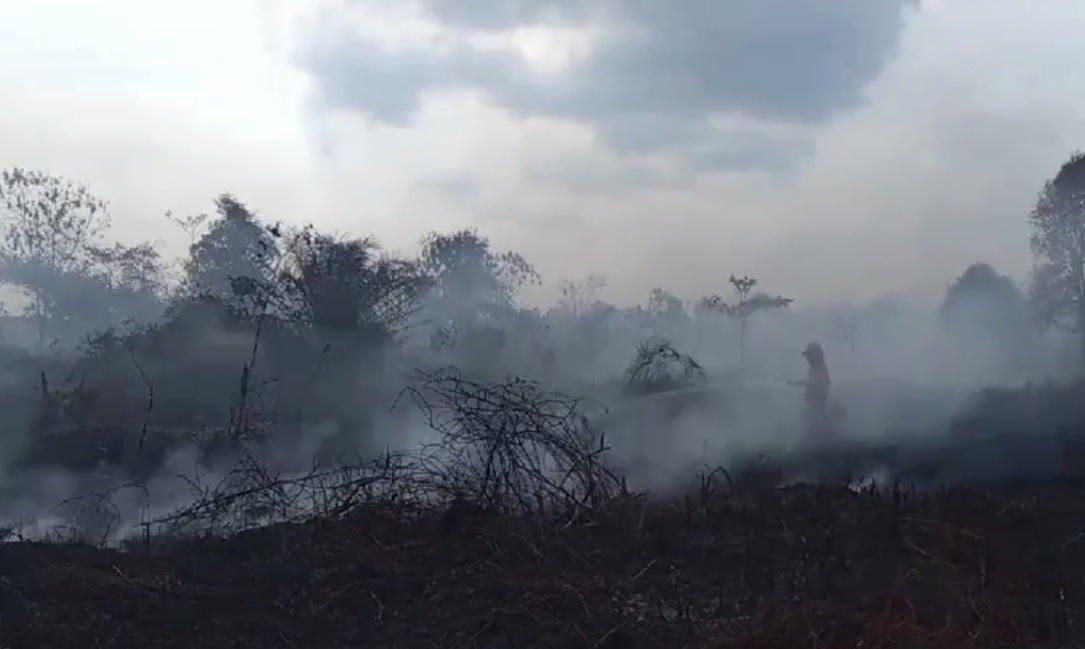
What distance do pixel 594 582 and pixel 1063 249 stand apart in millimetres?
26728

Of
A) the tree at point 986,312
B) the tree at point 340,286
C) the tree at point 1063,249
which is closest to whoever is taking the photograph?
the tree at point 340,286

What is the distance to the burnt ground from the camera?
6.04 m

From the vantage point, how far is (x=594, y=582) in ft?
22.1

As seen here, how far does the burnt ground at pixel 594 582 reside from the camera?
6035mm

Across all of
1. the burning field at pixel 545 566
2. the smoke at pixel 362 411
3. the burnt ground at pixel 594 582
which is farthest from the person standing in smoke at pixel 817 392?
the burnt ground at pixel 594 582

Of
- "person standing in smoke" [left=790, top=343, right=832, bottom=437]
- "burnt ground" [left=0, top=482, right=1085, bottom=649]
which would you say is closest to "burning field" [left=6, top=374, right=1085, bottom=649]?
"burnt ground" [left=0, top=482, right=1085, bottom=649]

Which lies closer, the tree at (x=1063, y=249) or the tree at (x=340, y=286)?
the tree at (x=340, y=286)

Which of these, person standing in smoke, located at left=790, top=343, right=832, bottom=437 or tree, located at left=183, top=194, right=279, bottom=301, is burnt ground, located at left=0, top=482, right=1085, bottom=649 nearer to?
person standing in smoke, located at left=790, top=343, right=832, bottom=437

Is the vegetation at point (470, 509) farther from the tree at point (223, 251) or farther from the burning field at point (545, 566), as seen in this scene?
the tree at point (223, 251)

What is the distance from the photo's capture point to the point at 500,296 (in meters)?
46.2

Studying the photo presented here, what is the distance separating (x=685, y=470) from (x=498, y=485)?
646 centimetres

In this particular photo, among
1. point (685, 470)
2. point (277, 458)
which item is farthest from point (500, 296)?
point (685, 470)

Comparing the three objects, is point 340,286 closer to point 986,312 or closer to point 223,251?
point 223,251

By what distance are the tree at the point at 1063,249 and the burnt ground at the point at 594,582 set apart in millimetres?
22497
